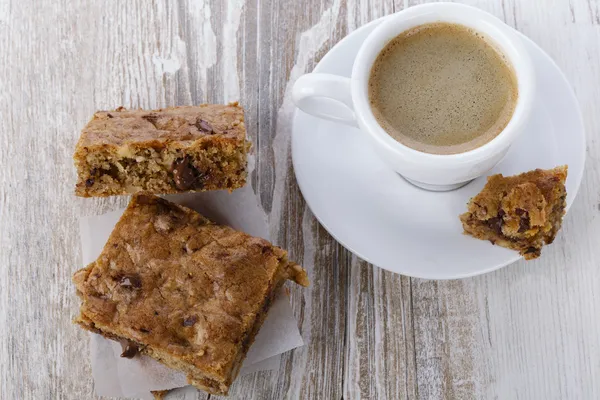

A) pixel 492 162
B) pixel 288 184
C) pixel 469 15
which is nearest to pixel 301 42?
pixel 288 184

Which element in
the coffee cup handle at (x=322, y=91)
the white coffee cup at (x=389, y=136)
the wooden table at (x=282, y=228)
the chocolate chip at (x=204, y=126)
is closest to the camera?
the white coffee cup at (x=389, y=136)

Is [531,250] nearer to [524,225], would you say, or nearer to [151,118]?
[524,225]

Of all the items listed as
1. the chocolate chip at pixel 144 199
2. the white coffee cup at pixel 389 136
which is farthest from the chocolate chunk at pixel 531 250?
the chocolate chip at pixel 144 199

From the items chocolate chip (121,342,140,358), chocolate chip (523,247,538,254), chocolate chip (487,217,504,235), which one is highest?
chocolate chip (487,217,504,235)

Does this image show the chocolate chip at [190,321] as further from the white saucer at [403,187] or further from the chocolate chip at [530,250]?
the chocolate chip at [530,250]

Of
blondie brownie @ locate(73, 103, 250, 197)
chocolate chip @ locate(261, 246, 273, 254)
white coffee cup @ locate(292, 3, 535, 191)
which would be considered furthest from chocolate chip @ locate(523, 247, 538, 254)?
blondie brownie @ locate(73, 103, 250, 197)

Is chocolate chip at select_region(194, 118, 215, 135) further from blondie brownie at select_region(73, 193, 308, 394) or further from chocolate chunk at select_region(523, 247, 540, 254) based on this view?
chocolate chunk at select_region(523, 247, 540, 254)

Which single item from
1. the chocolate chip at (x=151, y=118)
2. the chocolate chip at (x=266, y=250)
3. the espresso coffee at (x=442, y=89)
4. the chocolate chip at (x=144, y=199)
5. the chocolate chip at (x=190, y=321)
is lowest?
the chocolate chip at (x=190, y=321)
